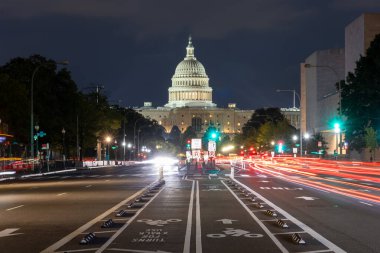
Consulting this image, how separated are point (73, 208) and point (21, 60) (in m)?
74.3

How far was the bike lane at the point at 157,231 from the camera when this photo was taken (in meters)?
15.3

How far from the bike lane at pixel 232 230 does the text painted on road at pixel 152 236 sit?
0.90 m

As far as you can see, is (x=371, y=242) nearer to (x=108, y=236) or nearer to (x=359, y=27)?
(x=108, y=236)

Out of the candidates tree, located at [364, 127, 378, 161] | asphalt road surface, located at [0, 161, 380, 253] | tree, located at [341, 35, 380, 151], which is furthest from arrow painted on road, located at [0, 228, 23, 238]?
tree, located at [364, 127, 378, 161]

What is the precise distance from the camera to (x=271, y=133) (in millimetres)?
151375

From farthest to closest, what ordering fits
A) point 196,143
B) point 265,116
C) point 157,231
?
1. point 265,116
2. point 196,143
3. point 157,231

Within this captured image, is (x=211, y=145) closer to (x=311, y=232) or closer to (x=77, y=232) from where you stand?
(x=311, y=232)

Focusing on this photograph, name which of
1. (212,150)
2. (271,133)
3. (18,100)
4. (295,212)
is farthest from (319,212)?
(271,133)

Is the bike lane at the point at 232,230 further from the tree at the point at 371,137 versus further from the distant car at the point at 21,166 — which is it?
the tree at the point at 371,137

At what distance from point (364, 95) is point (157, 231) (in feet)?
252

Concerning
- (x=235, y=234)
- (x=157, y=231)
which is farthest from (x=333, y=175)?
(x=235, y=234)

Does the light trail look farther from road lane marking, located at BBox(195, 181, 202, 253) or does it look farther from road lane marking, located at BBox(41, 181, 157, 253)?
road lane marking, located at BBox(41, 181, 157, 253)

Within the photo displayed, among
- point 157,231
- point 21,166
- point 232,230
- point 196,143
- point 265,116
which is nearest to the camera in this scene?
point 157,231

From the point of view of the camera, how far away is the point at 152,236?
1723 centimetres
